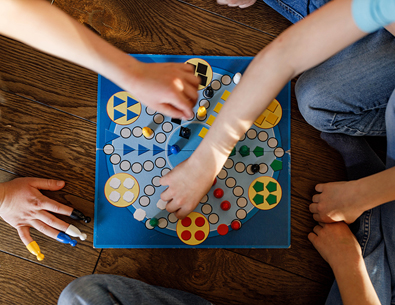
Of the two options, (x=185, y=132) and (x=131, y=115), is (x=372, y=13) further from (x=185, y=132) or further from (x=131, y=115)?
(x=131, y=115)

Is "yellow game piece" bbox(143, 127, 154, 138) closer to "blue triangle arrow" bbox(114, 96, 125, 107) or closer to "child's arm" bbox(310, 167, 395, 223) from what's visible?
"blue triangle arrow" bbox(114, 96, 125, 107)

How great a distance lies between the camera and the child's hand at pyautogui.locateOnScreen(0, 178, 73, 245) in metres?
0.77

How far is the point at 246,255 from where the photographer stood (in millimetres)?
832

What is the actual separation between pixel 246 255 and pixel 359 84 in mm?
569

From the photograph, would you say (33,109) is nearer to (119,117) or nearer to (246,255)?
(119,117)

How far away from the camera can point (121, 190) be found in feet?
2.68

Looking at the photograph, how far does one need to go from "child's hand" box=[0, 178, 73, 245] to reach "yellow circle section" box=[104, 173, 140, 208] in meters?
0.12

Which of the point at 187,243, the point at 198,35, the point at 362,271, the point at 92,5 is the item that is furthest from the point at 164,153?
the point at 362,271

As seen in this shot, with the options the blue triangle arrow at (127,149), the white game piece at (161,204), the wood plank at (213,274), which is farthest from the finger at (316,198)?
the blue triangle arrow at (127,149)

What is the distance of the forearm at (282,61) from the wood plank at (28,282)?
0.58 meters

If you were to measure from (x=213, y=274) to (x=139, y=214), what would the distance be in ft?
0.92

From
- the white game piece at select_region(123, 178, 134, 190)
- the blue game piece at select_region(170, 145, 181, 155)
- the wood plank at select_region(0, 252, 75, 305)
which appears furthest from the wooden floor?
the blue game piece at select_region(170, 145, 181, 155)

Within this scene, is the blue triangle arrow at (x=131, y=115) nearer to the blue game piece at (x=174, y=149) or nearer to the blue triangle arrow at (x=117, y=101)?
the blue triangle arrow at (x=117, y=101)

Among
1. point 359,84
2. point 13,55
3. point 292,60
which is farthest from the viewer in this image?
point 13,55
